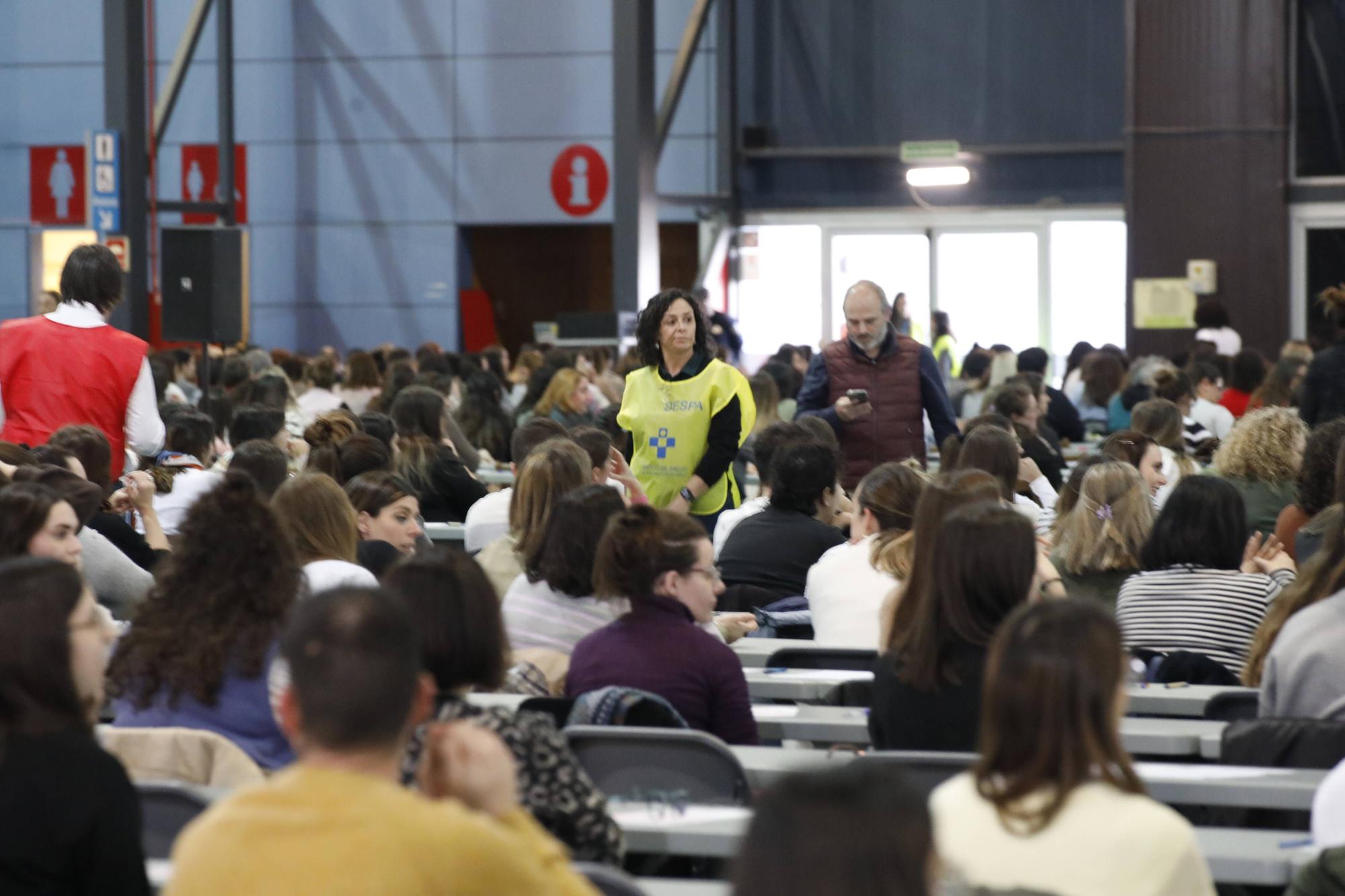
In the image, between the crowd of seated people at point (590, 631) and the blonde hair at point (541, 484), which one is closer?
the crowd of seated people at point (590, 631)

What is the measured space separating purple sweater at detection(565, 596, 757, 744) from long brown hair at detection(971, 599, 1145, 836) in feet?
4.58

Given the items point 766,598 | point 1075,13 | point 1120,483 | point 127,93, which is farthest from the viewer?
point 1075,13

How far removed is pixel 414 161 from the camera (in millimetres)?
19641

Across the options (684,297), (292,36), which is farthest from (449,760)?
(292,36)

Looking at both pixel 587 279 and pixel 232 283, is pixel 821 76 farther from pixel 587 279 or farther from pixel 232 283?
pixel 232 283

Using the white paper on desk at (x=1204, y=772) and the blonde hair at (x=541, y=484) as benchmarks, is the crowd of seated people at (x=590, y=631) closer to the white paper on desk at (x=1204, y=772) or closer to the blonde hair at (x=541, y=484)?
the blonde hair at (x=541, y=484)

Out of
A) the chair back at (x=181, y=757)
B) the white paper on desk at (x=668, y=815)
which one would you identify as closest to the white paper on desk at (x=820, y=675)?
the white paper on desk at (x=668, y=815)

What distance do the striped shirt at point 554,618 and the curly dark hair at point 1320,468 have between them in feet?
8.34

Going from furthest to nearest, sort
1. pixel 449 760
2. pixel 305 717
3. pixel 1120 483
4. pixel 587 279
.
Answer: pixel 587 279, pixel 1120 483, pixel 449 760, pixel 305 717

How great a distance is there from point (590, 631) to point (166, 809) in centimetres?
150

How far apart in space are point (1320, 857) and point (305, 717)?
4.76 ft

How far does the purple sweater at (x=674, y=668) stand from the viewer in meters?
3.78

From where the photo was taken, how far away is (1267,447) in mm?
6750

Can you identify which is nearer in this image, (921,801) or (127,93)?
(921,801)
